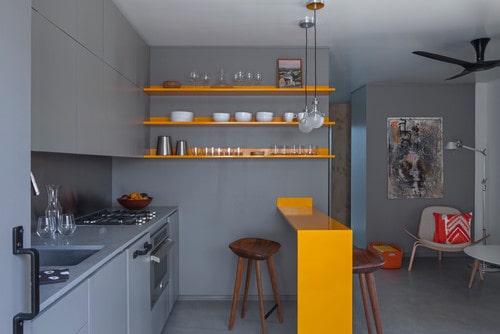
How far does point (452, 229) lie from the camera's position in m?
4.82

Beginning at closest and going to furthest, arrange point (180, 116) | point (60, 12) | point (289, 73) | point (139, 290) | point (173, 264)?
point (60, 12), point (139, 290), point (173, 264), point (180, 116), point (289, 73)

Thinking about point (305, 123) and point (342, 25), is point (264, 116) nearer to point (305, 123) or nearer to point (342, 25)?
point (305, 123)

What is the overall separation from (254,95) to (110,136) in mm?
1598

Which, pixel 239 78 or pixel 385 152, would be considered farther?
pixel 385 152

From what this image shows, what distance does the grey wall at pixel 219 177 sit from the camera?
3799 millimetres

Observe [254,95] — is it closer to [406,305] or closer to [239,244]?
[239,244]

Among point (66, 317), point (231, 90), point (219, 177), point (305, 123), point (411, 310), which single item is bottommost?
point (411, 310)

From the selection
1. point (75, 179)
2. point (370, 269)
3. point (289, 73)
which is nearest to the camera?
point (370, 269)

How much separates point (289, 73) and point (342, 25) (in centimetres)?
73

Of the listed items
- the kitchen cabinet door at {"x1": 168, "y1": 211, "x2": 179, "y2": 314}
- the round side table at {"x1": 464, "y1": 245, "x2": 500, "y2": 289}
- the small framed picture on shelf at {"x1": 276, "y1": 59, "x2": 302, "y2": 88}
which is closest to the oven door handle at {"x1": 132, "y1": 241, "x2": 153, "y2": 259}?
the kitchen cabinet door at {"x1": 168, "y1": 211, "x2": 179, "y2": 314}

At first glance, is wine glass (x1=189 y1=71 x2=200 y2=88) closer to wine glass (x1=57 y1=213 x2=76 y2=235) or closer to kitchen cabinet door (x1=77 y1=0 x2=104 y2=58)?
kitchen cabinet door (x1=77 y1=0 x2=104 y2=58)

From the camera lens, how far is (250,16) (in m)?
3.00

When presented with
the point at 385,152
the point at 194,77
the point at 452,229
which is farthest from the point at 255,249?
the point at 385,152

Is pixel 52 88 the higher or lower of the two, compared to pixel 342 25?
lower
